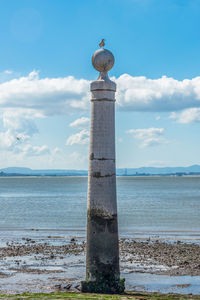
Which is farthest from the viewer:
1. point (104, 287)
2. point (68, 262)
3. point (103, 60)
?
point (68, 262)

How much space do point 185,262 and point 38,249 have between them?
351 inches

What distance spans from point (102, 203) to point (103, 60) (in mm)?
4730

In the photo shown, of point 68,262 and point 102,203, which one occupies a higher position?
point 102,203

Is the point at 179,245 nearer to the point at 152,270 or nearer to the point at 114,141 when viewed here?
the point at 152,270

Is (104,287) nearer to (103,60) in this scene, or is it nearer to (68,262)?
(103,60)

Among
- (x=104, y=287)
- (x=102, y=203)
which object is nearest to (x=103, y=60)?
(x=102, y=203)

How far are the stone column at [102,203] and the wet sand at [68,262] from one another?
5.23 feet

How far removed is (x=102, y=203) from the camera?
647 inches

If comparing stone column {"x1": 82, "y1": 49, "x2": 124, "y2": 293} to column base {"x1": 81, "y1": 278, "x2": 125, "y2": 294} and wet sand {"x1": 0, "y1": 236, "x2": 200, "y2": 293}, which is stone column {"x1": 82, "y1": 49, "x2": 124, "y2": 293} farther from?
wet sand {"x1": 0, "y1": 236, "x2": 200, "y2": 293}

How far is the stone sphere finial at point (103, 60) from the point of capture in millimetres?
16719

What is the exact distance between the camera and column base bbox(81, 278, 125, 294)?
16328 millimetres

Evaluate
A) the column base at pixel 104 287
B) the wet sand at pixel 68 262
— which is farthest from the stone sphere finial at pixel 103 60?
the wet sand at pixel 68 262

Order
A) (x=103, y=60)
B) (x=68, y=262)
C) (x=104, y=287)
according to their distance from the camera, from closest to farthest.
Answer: (x=104, y=287) < (x=103, y=60) < (x=68, y=262)

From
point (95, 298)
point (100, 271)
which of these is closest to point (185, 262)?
point (100, 271)
